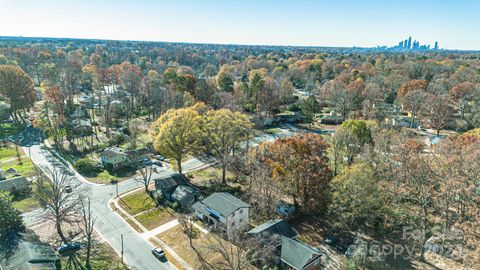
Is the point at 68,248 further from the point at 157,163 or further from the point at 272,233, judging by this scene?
the point at 157,163

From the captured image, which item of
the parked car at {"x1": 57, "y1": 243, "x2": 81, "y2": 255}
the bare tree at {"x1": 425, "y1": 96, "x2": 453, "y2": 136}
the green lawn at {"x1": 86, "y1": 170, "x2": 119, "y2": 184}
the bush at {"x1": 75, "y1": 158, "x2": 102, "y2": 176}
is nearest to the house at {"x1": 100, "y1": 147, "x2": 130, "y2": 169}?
the bush at {"x1": 75, "y1": 158, "x2": 102, "y2": 176}

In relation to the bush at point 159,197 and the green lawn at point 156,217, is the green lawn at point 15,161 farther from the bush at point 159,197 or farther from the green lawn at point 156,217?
the green lawn at point 156,217

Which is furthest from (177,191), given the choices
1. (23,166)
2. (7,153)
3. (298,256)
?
(7,153)

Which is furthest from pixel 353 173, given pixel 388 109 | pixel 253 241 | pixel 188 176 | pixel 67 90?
pixel 67 90

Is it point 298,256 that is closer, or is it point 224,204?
point 298,256

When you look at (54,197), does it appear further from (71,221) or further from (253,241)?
(253,241)
